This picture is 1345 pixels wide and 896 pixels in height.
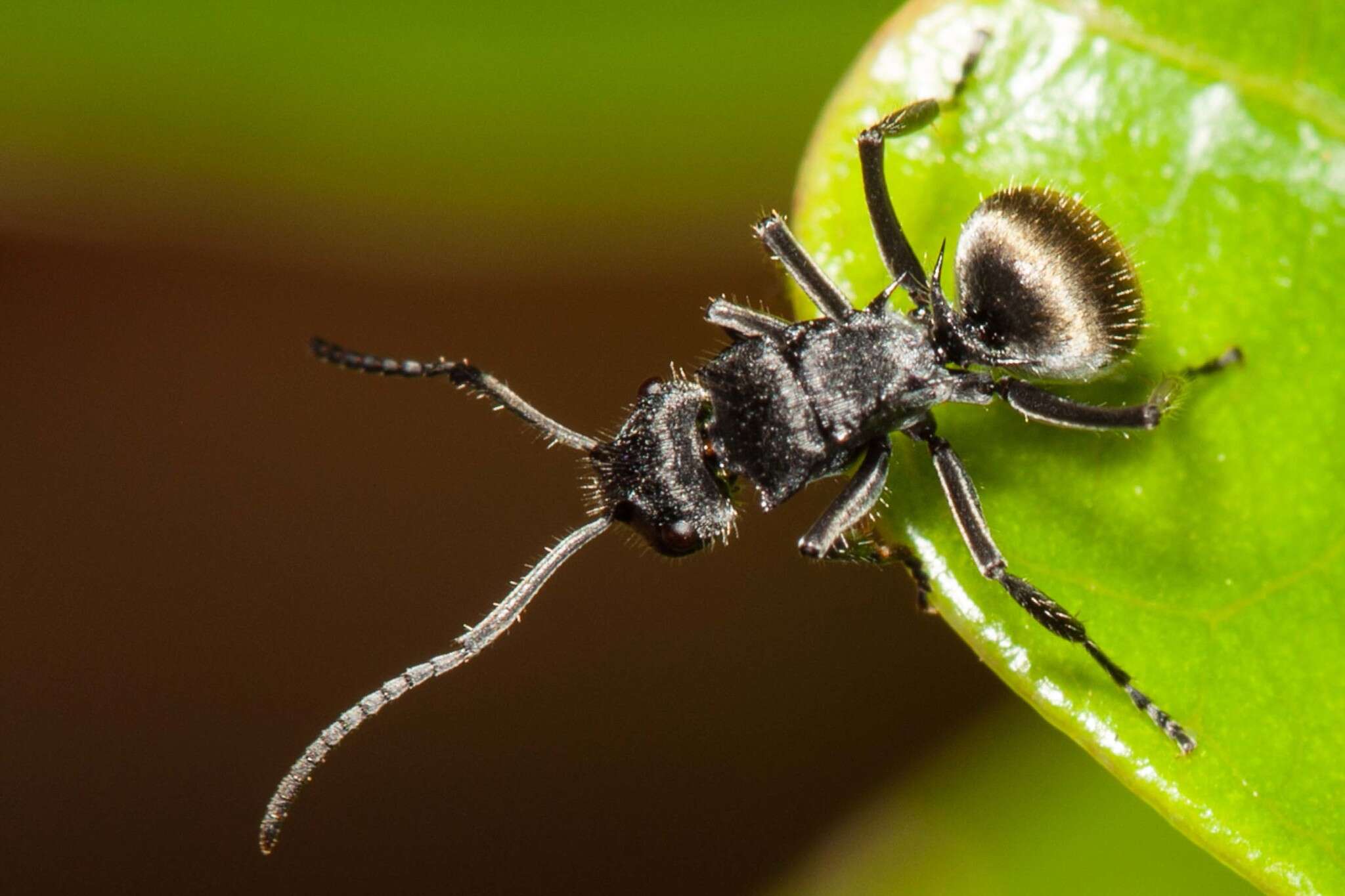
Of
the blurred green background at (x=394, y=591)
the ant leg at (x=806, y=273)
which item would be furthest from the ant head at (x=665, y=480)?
the blurred green background at (x=394, y=591)

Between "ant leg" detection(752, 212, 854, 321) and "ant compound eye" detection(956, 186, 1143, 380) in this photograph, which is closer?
"ant compound eye" detection(956, 186, 1143, 380)

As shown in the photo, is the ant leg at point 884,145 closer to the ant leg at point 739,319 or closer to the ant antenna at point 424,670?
the ant leg at point 739,319

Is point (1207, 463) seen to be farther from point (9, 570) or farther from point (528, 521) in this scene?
point (9, 570)

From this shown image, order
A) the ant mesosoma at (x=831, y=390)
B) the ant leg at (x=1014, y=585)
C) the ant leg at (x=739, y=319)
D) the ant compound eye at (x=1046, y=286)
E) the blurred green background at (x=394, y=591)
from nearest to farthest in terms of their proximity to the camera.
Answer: the ant leg at (x=1014, y=585), the ant compound eye at (x=1046, y=286), the ant mesosoma at (x=831, y=390), the ant leg at (x=739, y=319), the blurred green background at (x=394, y=591)

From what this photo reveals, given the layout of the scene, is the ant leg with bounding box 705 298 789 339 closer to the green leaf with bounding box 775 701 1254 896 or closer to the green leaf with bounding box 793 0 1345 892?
the green leaf with bounding box 793 0 1345 892

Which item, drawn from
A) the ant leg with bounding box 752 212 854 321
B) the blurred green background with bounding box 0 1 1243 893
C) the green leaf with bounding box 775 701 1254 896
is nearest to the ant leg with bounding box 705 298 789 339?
the ant leg with bounding box 752 212 854 321

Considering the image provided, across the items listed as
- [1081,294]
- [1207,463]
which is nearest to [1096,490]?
[1207,463]
